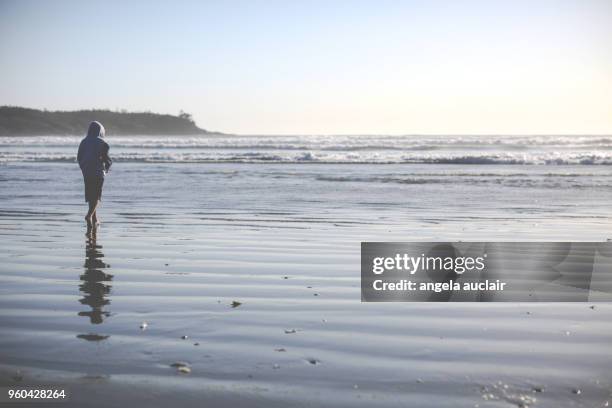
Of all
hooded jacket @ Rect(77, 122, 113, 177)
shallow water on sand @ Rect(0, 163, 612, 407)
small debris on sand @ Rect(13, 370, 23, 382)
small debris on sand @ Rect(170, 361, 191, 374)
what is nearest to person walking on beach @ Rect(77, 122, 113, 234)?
hooded jacket @ Rect(77, 122, 113, 177)

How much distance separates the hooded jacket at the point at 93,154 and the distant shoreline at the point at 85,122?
86.1 m

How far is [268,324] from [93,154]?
6.88 metres

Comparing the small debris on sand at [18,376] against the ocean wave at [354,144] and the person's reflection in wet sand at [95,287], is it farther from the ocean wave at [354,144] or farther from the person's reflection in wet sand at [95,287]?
the ocean wave at [354,144]

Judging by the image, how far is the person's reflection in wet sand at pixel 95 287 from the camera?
4176 millimetres

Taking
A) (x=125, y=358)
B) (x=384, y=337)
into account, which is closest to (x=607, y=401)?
(x=384, y=337)

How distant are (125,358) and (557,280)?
3.95m

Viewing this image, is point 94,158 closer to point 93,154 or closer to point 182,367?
point 93,154

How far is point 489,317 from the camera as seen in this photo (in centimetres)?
426

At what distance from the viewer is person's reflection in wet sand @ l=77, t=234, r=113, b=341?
4176mm

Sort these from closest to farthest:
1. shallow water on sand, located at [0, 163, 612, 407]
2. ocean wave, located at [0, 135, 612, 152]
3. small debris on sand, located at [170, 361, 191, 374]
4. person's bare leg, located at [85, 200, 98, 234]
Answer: shallow water on sand, located at [0, 163, 612, 407] → small debris on sand, located at [170, 361, 191, 374] → person's bare leg, located at [85, 200, 98, 234] → ocean wave, located at [0, 135, 612, 152]

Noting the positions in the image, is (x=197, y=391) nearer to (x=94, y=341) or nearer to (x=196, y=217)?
(x=94, y=341)

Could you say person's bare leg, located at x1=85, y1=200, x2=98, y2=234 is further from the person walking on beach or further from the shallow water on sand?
the person walking on beach

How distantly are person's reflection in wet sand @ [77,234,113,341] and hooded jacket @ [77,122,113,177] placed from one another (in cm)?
297

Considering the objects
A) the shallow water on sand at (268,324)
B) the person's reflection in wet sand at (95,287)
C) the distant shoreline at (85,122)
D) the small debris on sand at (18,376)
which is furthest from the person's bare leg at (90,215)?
the distant shoreline at (85,122)
